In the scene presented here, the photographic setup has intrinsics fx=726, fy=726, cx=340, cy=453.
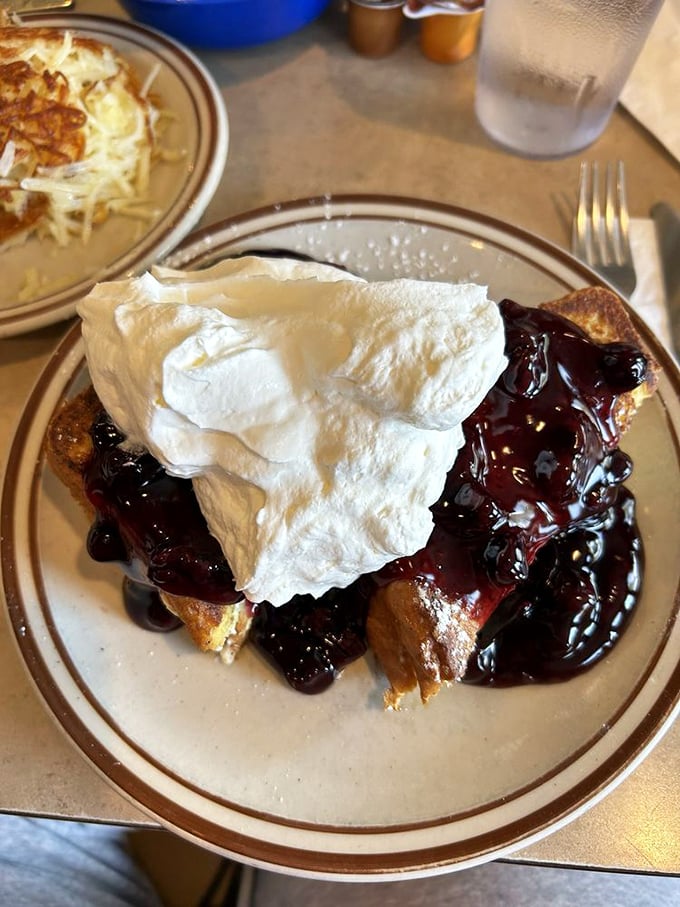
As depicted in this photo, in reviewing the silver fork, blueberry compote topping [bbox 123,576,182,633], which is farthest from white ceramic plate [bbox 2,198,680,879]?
the silver fork

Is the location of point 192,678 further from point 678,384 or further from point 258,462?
point 678,384

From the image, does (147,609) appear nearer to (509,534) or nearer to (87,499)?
(87,499)

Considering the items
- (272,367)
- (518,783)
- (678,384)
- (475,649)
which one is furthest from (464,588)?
(678,384)

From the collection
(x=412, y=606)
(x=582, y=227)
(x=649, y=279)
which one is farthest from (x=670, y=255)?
(x=412, y=606)

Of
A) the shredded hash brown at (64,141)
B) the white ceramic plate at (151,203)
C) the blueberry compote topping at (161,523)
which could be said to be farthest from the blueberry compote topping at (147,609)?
the shredded hash brown at (64,141)

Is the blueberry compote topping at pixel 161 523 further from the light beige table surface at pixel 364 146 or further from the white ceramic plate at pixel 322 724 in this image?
the light beige table surface at pixel 364 146

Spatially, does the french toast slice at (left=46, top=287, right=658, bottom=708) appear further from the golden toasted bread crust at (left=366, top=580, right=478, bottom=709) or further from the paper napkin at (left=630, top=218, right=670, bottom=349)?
the paper napkin at (left=630, top=218, right=670, bottom=349)
